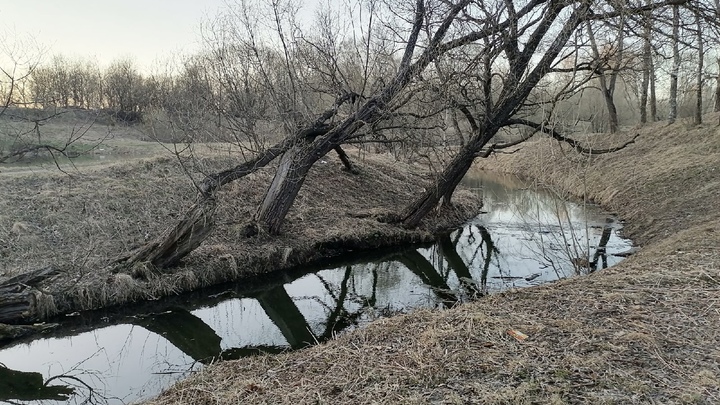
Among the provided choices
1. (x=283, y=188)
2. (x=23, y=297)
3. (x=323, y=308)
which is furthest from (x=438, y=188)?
(x=23, y=297)

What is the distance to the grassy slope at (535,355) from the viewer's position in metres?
3.58

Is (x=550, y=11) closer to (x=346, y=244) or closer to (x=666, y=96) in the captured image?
(x=346, y=244)

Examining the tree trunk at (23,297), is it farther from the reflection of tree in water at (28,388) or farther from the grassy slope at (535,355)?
the grassy slope at (535,355)

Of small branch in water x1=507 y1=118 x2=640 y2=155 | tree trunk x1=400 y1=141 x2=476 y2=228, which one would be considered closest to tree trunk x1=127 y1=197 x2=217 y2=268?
tree trunk x1=400 y1=141 x2=476 y2=228

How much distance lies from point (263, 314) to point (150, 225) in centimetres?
402

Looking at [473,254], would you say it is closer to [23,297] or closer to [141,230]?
[141,230]

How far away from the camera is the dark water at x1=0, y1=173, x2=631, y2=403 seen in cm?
671

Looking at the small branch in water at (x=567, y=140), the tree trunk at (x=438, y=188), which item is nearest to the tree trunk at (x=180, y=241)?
the tree trunk at (x=438, y=188)

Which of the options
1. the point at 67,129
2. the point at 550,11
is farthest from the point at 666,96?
the point at 67,129

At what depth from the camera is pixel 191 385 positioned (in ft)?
16.3

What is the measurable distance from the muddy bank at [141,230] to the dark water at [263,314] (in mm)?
414

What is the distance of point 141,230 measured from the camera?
11.1 m

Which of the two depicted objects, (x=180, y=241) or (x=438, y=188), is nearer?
(x=180, y=241)

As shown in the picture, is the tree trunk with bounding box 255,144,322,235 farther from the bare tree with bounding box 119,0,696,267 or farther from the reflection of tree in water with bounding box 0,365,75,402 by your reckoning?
the reflection of tree in water with bounding box 0,365,75,402
